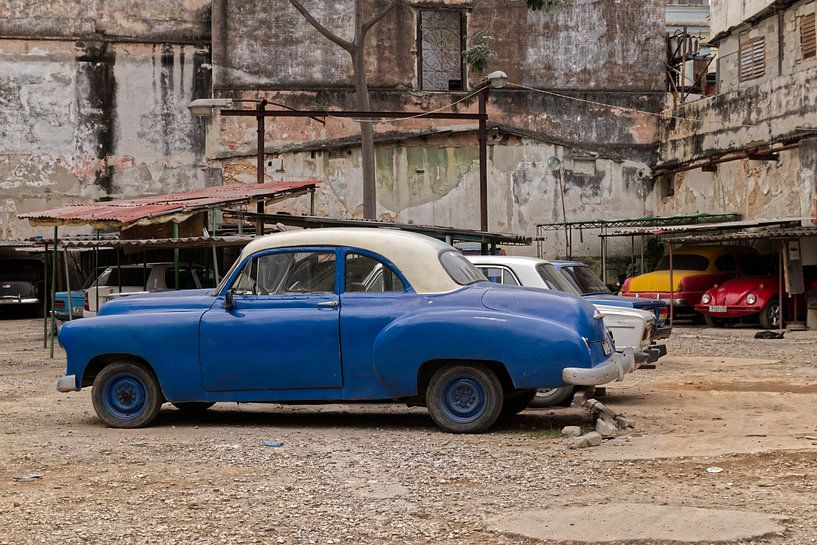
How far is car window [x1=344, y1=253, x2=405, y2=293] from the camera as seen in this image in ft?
30.7

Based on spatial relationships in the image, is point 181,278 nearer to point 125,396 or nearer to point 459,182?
point 125,396

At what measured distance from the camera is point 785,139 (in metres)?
24.5

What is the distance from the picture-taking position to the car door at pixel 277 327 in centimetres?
930

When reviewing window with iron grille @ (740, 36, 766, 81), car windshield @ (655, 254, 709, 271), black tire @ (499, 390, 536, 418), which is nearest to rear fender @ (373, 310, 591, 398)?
black tire @ (499, 390, 536, 418)

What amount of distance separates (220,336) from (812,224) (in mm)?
16760

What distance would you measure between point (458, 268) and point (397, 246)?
22.5 inches

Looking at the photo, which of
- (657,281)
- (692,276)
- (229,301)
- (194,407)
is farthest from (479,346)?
(692,276)

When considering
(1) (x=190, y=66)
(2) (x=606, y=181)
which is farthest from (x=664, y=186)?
(1) (x=190, y=66)

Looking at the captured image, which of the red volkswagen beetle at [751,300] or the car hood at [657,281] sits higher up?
the car hood at [657,281]

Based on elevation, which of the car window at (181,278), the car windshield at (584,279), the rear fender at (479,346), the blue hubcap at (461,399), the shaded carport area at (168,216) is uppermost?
the shaded carport area at (168,216)

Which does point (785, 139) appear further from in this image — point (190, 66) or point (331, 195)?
point (190, 66)

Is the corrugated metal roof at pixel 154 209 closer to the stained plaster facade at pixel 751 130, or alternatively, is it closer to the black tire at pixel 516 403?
the black tire at pixel 516 403

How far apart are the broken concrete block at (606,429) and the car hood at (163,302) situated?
3.34m

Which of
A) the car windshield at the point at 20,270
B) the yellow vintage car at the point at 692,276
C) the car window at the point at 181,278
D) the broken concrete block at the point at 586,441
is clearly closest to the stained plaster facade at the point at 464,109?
the car windshield at the point at 20,270
